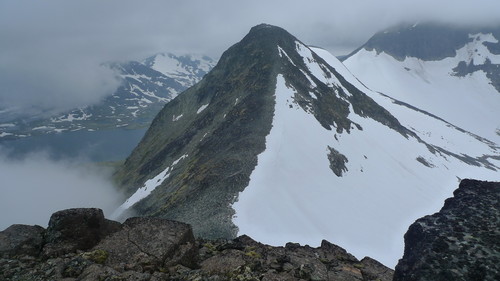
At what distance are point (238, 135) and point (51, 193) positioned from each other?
388ft

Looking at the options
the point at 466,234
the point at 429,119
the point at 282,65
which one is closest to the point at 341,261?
the point at 466,234

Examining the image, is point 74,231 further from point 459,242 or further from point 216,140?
point 216,140

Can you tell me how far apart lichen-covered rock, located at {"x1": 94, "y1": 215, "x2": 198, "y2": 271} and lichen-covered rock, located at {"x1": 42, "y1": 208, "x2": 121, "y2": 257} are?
731 millimetres

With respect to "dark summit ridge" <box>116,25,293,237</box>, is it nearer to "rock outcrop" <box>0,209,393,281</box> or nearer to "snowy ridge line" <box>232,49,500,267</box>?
"snowy ridge line" <box>232,49,500,267</box>

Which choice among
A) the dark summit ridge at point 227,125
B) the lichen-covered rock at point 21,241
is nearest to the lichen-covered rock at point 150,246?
the lichen-covered rock at point 21,241

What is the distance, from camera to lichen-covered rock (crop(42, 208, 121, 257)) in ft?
42.6

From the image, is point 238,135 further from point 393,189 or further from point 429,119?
point 429,119

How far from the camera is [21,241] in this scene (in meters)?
13.0

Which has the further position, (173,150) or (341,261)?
(173,150)

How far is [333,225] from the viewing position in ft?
121

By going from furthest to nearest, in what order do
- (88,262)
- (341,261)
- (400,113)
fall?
1. (400,113)
2. (341,261)
3. (88,262)

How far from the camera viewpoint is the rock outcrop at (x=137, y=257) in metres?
11.2

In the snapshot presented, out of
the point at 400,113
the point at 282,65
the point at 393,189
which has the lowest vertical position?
the point at 393,189

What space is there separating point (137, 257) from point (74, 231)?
10.2ft
